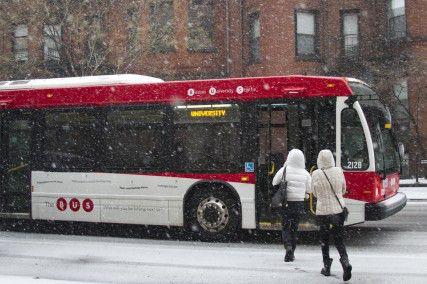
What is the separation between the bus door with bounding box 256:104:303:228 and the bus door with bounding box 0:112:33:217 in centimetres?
488

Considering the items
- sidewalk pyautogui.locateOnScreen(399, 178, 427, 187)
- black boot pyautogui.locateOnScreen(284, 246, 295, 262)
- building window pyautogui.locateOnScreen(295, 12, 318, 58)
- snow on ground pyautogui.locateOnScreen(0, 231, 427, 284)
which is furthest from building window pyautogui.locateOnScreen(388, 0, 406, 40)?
black boot pyautogui.locateOnScreen(284, 246, 295, 262)

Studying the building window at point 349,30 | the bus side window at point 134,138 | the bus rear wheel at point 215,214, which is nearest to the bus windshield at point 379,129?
the bus rear wheel at point 215,214

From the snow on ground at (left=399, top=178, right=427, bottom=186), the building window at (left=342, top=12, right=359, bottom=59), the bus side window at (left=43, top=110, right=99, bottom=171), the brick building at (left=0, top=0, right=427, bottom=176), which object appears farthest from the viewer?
the building window at (left=342, top=12, right=359, bottom=59)

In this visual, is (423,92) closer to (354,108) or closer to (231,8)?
(231,8)

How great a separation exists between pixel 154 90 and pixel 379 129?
13.6 feet

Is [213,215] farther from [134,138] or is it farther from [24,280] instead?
[24,280]

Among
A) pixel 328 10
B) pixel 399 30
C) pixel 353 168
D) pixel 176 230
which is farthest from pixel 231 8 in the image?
pixel 353 168

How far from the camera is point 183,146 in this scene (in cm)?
1203

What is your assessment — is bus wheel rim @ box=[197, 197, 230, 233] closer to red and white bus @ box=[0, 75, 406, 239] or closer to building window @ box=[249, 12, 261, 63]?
red and white bus @ box=[0, 75, 406, 239]

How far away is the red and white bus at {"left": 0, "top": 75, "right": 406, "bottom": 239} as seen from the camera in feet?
36.6

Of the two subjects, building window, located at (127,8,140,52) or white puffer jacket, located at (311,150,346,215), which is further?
building window, located at (127,8,140,52)

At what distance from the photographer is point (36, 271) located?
9148mm

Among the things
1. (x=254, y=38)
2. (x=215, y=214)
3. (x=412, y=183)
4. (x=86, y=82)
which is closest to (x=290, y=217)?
(x=215, y=214)

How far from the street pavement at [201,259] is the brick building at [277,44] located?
13239mm
